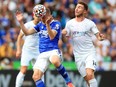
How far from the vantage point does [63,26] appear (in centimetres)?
2488

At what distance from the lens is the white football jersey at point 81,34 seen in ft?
53.6

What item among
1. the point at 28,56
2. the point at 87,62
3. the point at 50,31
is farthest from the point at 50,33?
the point at 28,56

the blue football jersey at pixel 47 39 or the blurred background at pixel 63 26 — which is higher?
the blue football jersey at pixel 47 39

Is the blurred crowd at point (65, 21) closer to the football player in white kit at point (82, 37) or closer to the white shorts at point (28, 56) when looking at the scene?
the white shorts at point (28, 56)

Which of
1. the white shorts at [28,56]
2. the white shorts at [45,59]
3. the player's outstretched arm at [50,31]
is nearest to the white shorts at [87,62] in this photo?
the white shorts at [45,59]

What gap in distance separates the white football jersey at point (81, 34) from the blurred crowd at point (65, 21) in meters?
6.06

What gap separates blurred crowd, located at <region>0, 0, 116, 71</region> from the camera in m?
23.0

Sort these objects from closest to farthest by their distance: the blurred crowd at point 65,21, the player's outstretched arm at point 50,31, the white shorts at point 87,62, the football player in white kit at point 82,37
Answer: the player's outstretched arm at point 50,31 < the white shorts at point 87,62 < the football player in white kit at point 82,37 < the blurred crowd at point 65,21

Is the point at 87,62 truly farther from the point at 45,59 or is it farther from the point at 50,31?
the point at 50,31

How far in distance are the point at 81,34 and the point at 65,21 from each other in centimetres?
875

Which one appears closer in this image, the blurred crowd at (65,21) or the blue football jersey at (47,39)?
the blue football jersey at (47,39)

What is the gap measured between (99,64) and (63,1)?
4.53 metres

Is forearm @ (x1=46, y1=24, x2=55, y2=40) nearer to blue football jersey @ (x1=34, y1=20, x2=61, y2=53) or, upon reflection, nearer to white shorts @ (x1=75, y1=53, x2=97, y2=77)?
blue football jersey @ (x1=34, y1=20, x2=61, y2=53)

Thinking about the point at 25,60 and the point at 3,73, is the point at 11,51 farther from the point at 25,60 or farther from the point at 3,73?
the point at 25,60
